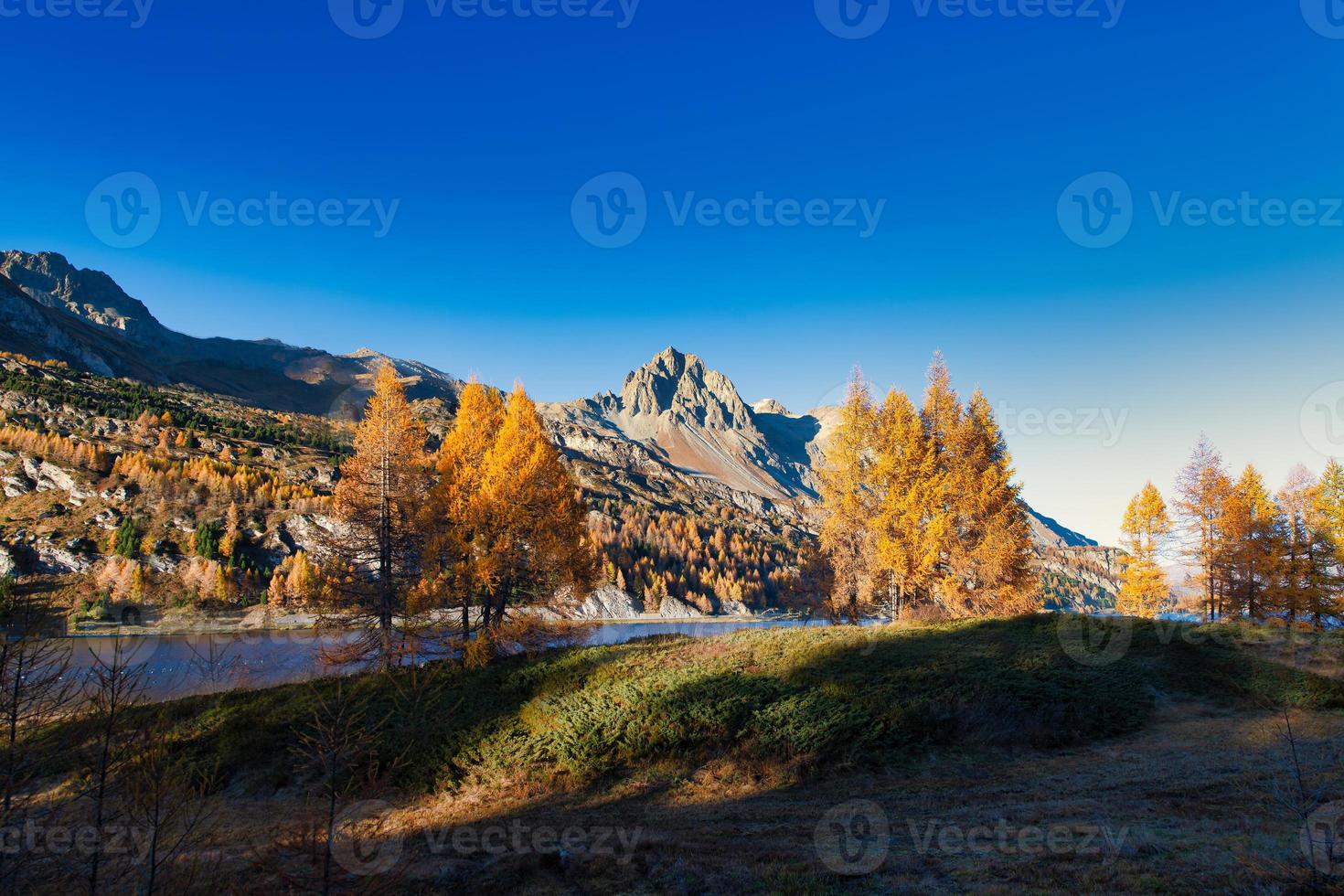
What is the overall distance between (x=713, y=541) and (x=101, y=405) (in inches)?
7050

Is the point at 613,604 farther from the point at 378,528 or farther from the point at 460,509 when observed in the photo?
the point at 460,509

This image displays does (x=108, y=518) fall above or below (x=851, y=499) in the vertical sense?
below

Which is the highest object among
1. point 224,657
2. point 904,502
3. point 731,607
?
point 904,502

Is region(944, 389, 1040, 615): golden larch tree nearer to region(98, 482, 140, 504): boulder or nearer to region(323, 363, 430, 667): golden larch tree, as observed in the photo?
region(323, 363, 430, 667): golden larch tree

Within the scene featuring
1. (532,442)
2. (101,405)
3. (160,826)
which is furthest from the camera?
(101,405)

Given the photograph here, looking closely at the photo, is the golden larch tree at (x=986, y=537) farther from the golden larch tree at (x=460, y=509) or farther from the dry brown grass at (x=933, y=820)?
the golden larch tree at (x=460, y=509)

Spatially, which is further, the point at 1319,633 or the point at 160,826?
the point at 1319,633

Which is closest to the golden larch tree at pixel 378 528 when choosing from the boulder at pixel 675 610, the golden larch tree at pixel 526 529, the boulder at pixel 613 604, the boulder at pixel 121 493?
the golden larch tree at pixel 526 529

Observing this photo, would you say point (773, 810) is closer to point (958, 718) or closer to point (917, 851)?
point (917, 851)

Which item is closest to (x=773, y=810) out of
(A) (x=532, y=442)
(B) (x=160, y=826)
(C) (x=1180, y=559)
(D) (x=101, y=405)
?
(B) (x=160, y=826)

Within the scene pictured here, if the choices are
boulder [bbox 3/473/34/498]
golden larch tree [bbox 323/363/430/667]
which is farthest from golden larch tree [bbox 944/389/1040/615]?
boulder [bbox 3/473/34/498]

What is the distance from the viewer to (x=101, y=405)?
152000 millimetres

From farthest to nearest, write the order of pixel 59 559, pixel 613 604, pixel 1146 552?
pixel 613 604 → pixel 59 559 → pixel 1146 552

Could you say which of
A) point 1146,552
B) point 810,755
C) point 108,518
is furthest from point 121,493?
point 1146,552
